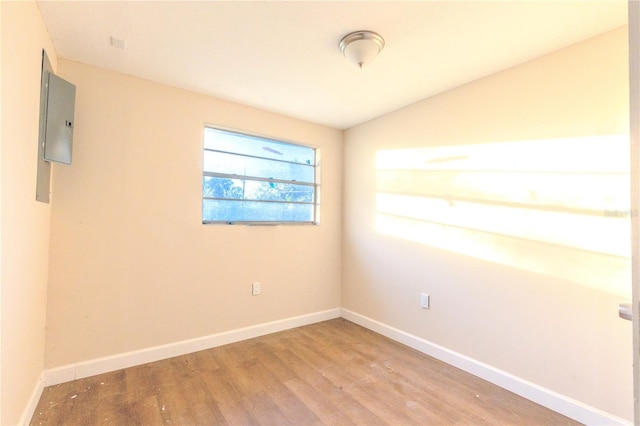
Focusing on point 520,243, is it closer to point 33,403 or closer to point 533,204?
point 533,204

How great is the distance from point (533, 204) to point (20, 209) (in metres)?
2.99

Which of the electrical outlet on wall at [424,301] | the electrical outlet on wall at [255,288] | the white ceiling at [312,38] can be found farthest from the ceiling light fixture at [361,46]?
the electrical outlet on wall at [255,288]

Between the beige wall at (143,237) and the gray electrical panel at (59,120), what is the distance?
0.22 metres

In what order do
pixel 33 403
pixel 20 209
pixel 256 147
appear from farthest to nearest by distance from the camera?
1. pixel 256 147
2. pixel 33 403
3. pixel 20 209

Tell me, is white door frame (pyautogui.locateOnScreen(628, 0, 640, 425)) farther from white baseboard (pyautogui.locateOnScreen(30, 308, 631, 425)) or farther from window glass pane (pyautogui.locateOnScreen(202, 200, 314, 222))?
window glass pane (pyautogui.locateOnScreen(202, 200, 314, 222))

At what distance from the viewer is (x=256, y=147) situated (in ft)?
10.1

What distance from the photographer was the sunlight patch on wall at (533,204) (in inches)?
68.1

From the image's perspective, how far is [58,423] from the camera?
170 centimetres

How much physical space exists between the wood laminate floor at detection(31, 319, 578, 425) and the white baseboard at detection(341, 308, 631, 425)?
56 millimetres

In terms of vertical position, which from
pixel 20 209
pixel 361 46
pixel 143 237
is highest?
pixel 361 46

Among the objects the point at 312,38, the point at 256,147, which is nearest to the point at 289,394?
the point at 256,147

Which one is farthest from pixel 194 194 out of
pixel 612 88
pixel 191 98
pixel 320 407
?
pixel 612 88

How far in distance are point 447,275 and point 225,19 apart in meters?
2.43

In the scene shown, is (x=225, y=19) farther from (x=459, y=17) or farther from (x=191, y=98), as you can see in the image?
(x=459, y=17)
